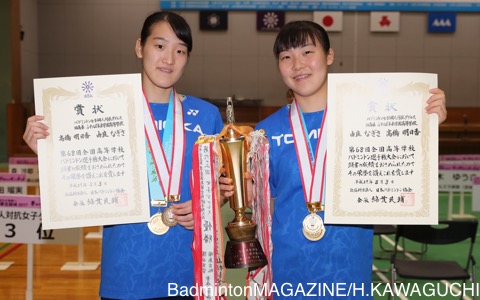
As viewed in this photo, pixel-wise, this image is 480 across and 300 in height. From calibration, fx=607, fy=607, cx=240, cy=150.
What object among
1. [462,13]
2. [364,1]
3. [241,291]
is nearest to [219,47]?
[364,1]

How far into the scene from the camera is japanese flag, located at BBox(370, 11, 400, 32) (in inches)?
710

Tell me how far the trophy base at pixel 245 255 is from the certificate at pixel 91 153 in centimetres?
39

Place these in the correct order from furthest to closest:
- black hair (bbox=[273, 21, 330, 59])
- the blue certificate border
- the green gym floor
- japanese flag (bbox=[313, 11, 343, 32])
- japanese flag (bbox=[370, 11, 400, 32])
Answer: japanese flag (bbox=[370, 11, 400, 32]) < japanese flag (bbox=[313, 11, 343, 32]) < the blue certificate border < the green gym floor < black hair (bbox=[273, 21, 330, 59])

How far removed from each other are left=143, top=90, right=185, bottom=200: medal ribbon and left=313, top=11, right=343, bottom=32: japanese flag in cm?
1579

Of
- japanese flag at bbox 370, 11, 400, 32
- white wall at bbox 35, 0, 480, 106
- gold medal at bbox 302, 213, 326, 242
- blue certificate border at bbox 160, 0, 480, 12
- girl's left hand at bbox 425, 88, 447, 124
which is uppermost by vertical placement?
blue certificate border at bbox 160, 0, 480, 12

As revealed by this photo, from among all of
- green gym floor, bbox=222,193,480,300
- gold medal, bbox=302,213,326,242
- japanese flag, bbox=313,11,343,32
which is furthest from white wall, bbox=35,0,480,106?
gold medal, bbox=302,213,326,242

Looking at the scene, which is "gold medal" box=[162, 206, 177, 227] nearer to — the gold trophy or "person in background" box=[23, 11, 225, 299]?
"person in background" box=[23, 11, 225, 299]

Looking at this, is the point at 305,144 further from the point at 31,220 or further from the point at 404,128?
the point at 31,220

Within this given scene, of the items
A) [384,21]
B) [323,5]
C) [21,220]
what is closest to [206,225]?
[21,220]

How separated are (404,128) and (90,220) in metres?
1.36

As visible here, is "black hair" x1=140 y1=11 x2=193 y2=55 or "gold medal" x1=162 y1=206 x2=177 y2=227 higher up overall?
"black hair" x1=140 y1=11 x2=193 y2=55

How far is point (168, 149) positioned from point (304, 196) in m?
0.63

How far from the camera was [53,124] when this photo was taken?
101 inches

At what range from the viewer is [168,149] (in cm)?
268
